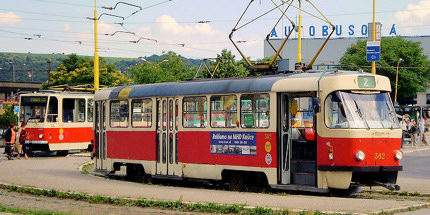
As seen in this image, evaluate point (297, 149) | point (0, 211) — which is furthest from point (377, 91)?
point (0, 211)

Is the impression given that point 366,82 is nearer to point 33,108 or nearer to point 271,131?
point 271,131

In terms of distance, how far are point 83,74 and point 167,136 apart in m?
40.8

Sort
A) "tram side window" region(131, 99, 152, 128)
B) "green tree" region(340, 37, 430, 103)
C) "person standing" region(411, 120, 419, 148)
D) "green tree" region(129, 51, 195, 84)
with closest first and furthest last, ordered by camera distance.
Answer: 1. "tram side window" region(131, 99, 152, 128)
2. "person standing" region(411, 120, 419, 148)
3. "green tree" region(129, 51, 195, 84)
4. "green tree" region(340, 37, 430, 103)

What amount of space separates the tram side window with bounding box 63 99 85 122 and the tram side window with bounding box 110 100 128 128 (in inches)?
486

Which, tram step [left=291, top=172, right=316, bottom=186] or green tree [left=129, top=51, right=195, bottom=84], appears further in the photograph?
green tree [left=129, top=51, right=195, bottom=84]

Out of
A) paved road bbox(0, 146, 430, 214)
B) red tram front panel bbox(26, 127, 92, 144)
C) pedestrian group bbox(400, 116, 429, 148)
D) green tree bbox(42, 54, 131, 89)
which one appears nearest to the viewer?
paved road bbox(0, 146, 430, 214)

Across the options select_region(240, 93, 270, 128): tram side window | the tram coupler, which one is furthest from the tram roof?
the tram coupler

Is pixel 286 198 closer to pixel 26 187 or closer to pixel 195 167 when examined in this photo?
pixel 195 167

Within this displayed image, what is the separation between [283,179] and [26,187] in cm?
662

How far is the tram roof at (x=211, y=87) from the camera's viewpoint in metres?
15.7

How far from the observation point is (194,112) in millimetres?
17719

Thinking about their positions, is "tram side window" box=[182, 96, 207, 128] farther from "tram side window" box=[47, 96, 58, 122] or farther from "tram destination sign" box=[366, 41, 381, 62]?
"tram destination sign" box=[366, 41, 381, 62]

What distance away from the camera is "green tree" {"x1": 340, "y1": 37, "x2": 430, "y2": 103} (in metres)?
75.7

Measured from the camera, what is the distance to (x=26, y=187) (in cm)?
1633
